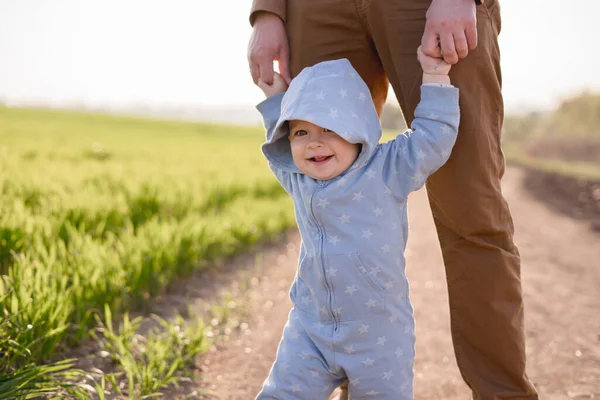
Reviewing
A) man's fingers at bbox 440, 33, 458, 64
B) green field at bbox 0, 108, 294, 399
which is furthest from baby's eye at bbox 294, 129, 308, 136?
green field at bbox 0, 108, 294, 399

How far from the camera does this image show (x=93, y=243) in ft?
10.4

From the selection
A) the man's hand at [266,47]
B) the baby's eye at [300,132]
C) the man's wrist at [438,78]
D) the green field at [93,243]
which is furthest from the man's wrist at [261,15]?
the green field at [93,243]

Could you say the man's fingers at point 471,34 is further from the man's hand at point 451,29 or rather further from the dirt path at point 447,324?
the dirt path at point 447,324

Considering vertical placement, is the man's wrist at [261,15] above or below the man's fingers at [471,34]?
above

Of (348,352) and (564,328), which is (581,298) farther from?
(348,352)

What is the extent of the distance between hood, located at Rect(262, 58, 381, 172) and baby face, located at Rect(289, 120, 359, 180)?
34mm

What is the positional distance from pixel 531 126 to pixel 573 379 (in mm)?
37871

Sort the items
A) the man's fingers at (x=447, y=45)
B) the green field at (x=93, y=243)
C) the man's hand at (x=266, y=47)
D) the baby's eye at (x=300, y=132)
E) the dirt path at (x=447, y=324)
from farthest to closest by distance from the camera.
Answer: the dirt path at (x=447, y=324) < the green field at (x=93, y=243) < the man's hand at (x=266, y=47) < the baby's eye at (x=300, y=132) < the man's fingers at (x=447, y=45)

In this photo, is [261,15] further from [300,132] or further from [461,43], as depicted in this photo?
[461,43]

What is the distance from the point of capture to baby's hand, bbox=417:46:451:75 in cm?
170

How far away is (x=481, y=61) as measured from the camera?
1.75 meters

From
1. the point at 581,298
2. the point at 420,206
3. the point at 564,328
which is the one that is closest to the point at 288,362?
the point at 564,328

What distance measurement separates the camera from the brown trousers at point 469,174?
1.79 metres

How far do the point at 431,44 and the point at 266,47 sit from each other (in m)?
0.60
